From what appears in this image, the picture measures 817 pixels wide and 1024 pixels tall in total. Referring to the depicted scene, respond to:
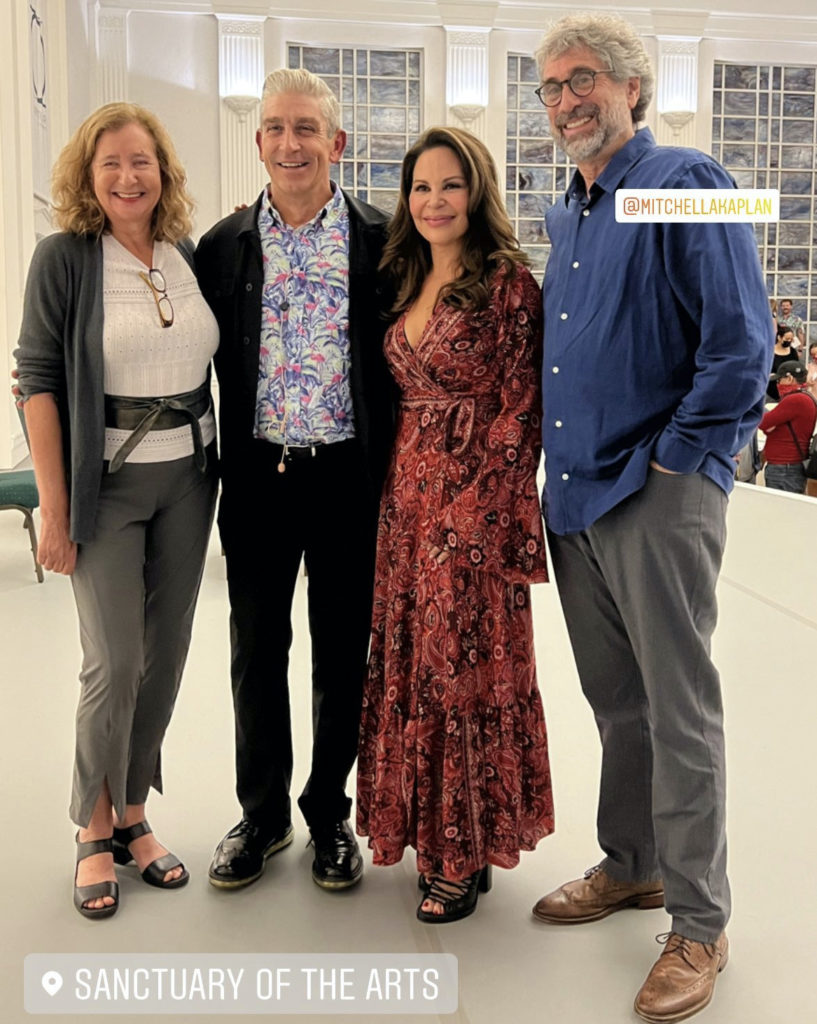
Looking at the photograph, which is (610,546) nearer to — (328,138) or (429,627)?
(429,627)

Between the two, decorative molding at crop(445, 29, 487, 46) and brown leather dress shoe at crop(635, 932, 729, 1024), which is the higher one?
decorative molding at crop(445, 29, 487, 46)

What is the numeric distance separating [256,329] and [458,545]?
2.58ft

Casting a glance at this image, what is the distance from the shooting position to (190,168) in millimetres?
16453

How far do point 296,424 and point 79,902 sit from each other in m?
1.36

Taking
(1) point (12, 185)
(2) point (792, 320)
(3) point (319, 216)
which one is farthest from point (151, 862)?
(2) point (792, 320)

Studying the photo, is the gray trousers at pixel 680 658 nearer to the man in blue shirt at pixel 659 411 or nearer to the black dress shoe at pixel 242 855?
the man in blue shirt at pixel 659 411

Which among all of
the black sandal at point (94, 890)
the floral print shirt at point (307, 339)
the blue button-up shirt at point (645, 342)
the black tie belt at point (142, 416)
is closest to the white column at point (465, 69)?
the floral print shirt at point (307, 339)

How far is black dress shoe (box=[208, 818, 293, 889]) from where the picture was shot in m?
2.93

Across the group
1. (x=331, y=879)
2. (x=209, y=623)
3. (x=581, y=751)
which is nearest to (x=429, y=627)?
(x=331, y=879)

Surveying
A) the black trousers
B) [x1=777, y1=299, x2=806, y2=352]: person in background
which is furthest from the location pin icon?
[x1=777, y1=299, x2=806, y2=352]: person in background

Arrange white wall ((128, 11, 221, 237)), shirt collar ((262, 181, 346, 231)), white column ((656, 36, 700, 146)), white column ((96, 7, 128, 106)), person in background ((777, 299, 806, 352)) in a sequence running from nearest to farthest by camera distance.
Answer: shirt collar ((262, 181, 346, 231))
white column ((96, 7, 128, 106))
white wall ((128, 11, 221, 237))
white column ((656, 36, 700, 146))
person in background ((777, 299, 806, 352))

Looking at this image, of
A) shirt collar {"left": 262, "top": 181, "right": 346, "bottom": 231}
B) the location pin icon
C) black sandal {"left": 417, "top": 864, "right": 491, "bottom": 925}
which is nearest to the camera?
the location pin icon

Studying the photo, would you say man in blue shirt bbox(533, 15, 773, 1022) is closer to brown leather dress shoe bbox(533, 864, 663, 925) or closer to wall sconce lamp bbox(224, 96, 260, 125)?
brown leather dress shoe bbox(533, 864, 663, 925)

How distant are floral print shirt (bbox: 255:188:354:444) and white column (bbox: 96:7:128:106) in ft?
48.8
